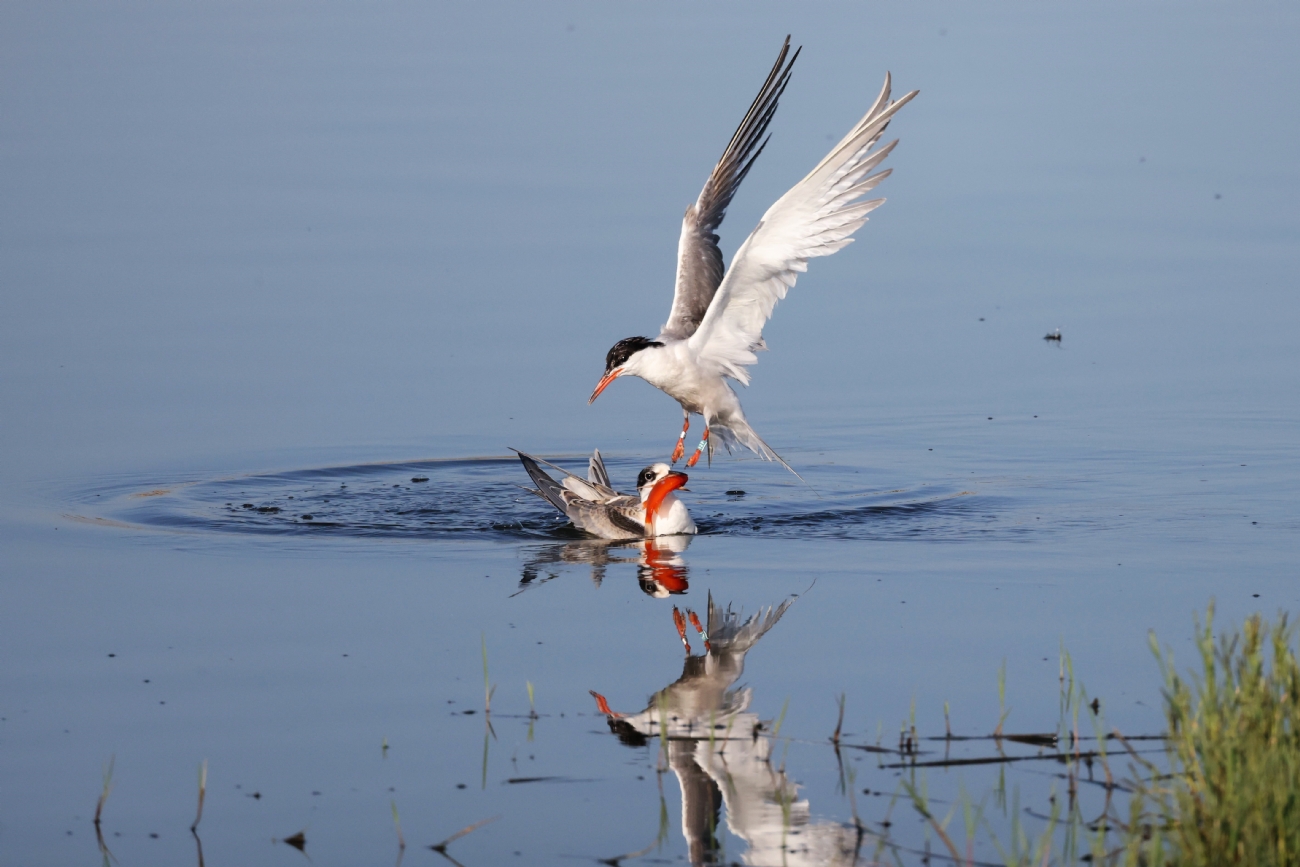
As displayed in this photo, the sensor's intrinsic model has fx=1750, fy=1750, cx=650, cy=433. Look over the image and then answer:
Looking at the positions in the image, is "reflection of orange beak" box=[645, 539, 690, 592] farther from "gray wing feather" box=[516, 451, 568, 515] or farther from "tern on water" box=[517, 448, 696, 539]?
"gray wing feather" box=[516, 451, 568, 515]

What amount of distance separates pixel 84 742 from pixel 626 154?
41.2ft

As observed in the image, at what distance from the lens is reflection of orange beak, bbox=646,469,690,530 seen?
9.00m

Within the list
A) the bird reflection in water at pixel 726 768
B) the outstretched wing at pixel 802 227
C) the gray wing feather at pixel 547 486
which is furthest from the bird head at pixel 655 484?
the bird reflection in water at pixel 726 768

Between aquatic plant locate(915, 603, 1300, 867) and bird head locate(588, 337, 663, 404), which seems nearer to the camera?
aquatic plant locate(915, 603, 1300, 867)

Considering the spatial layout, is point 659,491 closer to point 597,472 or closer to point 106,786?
point 597,472

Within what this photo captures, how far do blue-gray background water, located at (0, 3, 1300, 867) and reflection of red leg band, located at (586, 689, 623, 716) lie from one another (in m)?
0.05

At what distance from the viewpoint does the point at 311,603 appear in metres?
7.42

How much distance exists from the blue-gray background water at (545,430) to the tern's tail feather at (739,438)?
0.25 meters

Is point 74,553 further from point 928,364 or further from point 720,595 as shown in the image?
point 928,364

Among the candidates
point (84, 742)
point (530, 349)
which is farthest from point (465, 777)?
point (530, 349)

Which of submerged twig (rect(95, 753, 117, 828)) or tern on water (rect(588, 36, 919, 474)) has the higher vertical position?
tern on water (rect(588, 36, 919, 474))

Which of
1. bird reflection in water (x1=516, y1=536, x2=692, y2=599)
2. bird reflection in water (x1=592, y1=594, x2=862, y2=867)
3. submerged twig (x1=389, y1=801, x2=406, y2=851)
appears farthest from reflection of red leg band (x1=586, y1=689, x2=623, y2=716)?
bird reflection in water (x1=516, y1=536, x2=692, y2=599)

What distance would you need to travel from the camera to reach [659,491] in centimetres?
904

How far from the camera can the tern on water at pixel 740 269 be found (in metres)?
9.11
